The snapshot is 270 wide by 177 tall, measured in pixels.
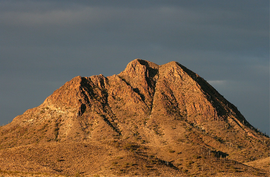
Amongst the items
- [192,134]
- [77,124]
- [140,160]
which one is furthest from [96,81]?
[140,160]

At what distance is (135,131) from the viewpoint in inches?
5236

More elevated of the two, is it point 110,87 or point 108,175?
point 110,87

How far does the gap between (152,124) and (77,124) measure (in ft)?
91.4

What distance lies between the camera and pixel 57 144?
103500mm

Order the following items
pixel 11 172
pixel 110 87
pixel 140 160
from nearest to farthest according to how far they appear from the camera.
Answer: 1. pixel 11 172
2. pixel 140 160
3. pixel 110 87

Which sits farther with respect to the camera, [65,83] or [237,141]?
[65,83]

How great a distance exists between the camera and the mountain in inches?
3575

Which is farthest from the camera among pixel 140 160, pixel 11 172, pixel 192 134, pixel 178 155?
pixel 192 134

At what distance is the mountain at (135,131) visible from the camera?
90.8 meters

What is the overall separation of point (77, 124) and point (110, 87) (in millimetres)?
28793

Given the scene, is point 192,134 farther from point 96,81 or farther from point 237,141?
point 96,81

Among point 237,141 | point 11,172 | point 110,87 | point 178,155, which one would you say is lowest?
point 11,172

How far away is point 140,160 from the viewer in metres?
91.8

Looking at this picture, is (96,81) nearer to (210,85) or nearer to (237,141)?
(210,85)
